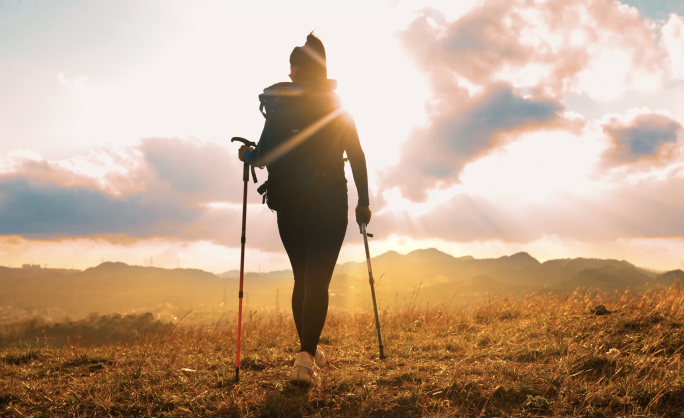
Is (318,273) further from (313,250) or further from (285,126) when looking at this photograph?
(285,126)

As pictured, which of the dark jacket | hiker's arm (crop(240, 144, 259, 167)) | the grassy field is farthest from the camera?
hiker's arm (crop(240, 144, 259, 167))

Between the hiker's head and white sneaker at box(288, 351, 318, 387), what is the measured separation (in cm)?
264

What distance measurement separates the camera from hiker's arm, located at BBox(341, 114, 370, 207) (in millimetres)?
4039

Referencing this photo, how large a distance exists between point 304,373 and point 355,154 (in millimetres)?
2152

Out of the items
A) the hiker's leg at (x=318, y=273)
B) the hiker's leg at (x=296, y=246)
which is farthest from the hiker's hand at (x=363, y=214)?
the hiker's leg at (x=296, y=246)

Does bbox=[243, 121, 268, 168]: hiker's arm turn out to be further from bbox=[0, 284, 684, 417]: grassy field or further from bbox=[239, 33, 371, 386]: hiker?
bbox=[0, 284, 684, 417]: grassy field

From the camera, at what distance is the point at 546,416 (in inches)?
113

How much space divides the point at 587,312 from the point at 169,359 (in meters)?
6.04

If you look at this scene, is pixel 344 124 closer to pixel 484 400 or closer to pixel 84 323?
pixel 484 400

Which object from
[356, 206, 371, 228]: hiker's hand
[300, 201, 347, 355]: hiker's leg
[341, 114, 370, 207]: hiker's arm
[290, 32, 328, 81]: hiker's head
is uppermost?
[290, 32, 328, 81]: hiker's head

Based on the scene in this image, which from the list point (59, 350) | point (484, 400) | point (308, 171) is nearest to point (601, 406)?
point (484, 400)

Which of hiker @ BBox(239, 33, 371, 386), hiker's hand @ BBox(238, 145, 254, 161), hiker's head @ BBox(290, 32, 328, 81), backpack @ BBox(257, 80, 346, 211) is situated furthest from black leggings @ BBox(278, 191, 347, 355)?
hiker's head @ BBox(290, 32, 328, 81)

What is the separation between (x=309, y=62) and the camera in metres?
3.94

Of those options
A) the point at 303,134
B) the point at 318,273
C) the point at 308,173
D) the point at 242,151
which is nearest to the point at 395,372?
the point at 318,273
